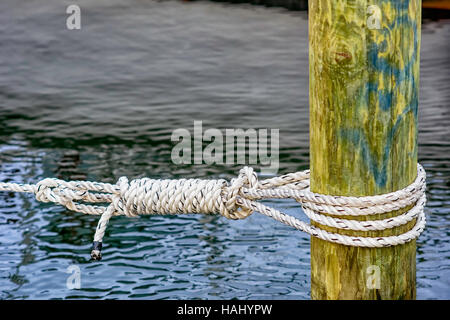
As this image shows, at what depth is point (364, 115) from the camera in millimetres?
2014

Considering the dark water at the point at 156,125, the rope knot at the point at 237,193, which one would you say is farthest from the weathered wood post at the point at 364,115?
the dark water at the point at 156,125

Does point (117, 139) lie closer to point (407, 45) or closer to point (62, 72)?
point (62, 72)

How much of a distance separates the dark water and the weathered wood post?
5.33 ft

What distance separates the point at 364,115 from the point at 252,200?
603 millimetres

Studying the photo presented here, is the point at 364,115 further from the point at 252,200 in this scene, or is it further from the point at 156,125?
the point at 156,125

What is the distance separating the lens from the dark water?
4016 millimetres

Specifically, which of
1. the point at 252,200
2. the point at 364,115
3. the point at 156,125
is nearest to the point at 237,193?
the point at 252,200

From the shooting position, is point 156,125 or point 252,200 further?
point 156,125

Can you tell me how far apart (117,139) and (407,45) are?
4665 mm

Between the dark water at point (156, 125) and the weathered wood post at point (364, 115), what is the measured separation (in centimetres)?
163

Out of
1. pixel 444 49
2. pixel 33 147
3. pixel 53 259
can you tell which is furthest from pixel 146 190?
pixel 444 49

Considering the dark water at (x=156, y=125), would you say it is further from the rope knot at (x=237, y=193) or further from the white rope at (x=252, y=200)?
the rope knot at (x=237, y=193)

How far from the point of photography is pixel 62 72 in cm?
849

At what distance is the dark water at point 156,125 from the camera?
13.2 ft
